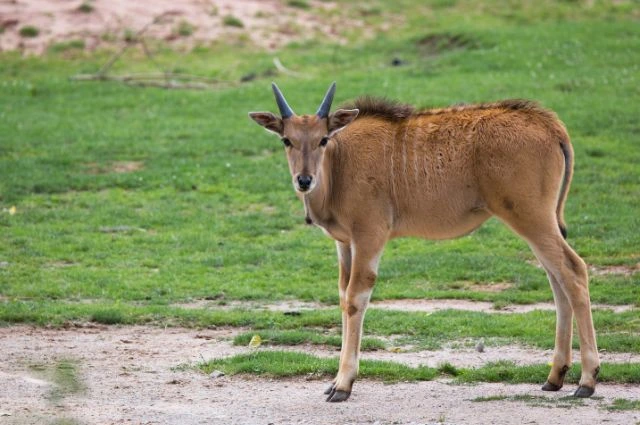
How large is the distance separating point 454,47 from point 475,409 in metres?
19.4

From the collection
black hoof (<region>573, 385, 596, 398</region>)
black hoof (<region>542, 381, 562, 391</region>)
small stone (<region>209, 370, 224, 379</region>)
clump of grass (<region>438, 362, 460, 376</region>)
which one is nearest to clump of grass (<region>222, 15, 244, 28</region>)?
small stone (<region>209, 370, 224, 379</region>)

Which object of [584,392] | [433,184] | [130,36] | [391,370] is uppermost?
[433,184]

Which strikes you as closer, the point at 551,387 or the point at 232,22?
the point at 551,387

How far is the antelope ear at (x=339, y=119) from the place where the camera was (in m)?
9.52

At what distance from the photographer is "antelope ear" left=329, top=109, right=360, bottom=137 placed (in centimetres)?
952

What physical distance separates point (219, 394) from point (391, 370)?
1.52 metres

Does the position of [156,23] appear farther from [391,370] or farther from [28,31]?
[391,370]

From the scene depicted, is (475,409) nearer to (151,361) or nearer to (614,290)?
(151,361)

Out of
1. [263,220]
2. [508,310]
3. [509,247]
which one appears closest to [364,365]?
[508,310]

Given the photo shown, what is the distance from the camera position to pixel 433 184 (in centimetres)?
957

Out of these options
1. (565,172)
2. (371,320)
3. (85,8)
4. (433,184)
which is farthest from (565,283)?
(85,8)

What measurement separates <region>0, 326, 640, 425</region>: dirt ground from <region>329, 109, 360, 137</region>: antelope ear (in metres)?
2.14

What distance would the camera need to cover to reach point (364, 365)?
32.8 ft

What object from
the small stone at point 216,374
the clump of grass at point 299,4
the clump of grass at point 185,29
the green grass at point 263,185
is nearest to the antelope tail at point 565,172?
the green grass at point 263,185
